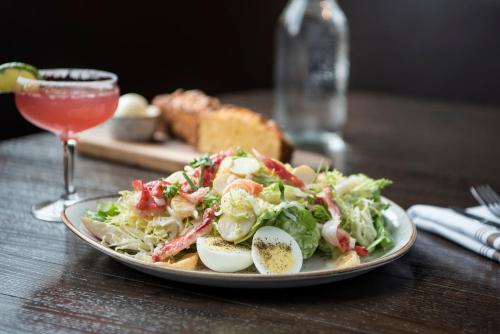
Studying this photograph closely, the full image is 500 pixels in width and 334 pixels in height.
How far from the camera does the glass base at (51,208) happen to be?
1.82 metres

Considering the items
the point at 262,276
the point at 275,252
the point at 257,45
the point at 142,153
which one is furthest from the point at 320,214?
the point at 257,45

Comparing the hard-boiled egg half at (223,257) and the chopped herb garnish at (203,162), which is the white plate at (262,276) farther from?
the chopped herb garnish at (203,162)

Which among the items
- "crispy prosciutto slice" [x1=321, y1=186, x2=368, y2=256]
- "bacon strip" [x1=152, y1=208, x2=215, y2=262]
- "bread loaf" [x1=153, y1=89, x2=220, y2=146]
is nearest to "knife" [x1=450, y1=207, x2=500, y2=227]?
"crispy prosciutto slice" [x1=321, y1=186, x2=368, y2=256]

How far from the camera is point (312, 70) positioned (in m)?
3.17

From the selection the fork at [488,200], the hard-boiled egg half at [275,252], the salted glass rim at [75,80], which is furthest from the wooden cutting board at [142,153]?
the hard-boiled egg half at [275,252]

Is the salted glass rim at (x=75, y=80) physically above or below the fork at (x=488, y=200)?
above

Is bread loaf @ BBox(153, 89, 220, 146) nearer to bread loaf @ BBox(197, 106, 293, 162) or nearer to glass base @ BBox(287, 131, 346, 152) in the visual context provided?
bread loaf @ BBox(197, 106, 293, 162)

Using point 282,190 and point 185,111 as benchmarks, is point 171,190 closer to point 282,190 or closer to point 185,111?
point 282,190

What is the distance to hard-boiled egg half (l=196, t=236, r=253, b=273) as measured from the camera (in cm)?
134

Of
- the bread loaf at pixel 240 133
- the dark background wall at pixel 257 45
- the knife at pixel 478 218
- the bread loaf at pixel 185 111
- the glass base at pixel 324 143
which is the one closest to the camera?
the knife at pixel 478 218

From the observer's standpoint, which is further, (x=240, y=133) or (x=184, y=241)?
(x=240, y=133)

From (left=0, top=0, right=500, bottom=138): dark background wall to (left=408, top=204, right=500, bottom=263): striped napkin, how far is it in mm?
3452

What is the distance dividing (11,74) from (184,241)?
78cm

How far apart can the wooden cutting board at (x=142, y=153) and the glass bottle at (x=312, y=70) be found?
400 mm
